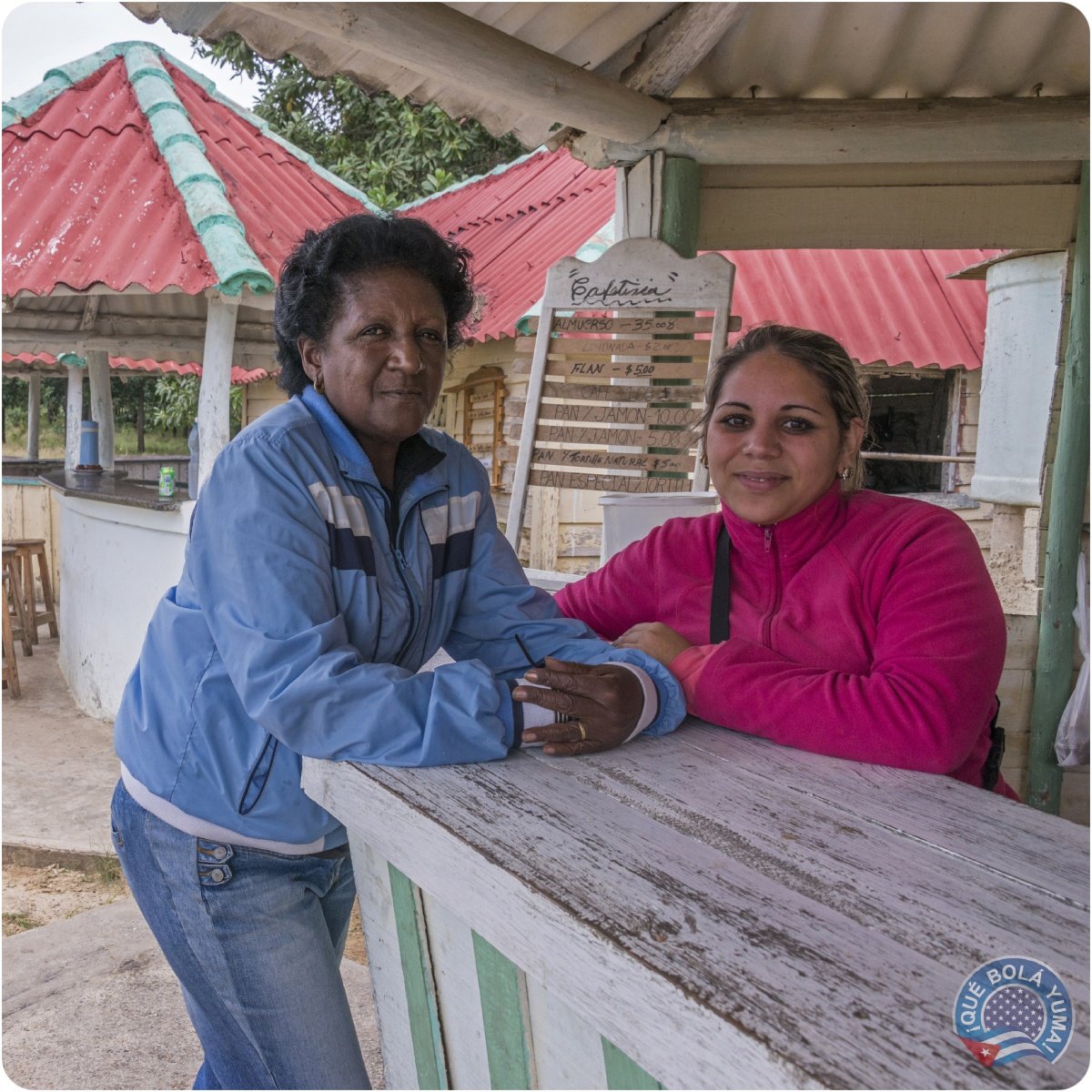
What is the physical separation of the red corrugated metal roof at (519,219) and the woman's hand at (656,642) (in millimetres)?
6419

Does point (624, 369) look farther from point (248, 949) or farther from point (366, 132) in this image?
point (366, 132)

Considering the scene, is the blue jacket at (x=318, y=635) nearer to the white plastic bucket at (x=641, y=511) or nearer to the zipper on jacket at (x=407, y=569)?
the zipper on jacket at (x=407, y=569)

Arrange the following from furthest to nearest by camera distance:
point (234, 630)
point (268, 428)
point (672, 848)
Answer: point (268, 428)
point (234, 630)
point (672, 848)

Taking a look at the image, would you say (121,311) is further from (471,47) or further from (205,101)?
(471,47)

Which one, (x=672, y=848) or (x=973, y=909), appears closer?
(x=973, y=909)

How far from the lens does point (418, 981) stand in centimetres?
157

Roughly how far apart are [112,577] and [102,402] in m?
3.16

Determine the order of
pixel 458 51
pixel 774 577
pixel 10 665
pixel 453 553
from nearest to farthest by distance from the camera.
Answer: pixel 453 553, pixel 774 577, pixel 458 51, pixel 10 665

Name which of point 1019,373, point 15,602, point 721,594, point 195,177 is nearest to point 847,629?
point 721,594

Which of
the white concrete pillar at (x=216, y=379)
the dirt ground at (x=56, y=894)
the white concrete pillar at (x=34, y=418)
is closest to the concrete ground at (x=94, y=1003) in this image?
the dirt ground at (x=56, y=894)

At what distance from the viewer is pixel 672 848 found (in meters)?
1.23

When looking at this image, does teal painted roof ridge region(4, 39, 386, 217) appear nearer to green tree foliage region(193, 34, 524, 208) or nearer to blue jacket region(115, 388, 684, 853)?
green tree foliage region(193, 34, 524, 208)

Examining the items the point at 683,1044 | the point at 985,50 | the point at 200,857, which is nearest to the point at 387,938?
the point at 200,857

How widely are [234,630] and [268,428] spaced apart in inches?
13.7
